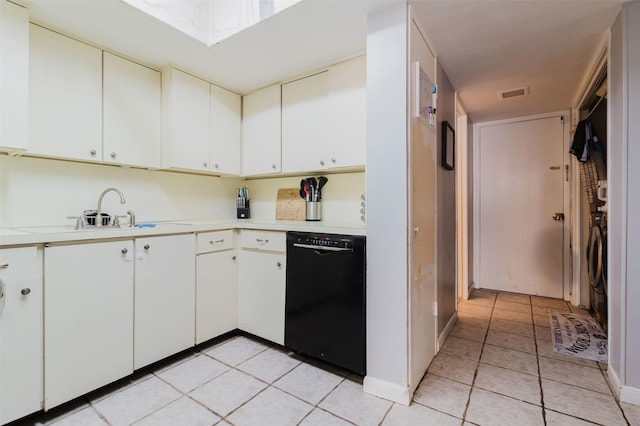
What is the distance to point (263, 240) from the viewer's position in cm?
227

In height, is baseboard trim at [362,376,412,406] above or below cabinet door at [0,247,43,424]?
below

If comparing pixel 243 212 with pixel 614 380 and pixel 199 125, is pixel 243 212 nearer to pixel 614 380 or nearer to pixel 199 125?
pixel 199 125

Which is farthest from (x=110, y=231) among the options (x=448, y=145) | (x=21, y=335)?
(x=448, y=145)

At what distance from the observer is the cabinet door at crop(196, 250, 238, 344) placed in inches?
87.0

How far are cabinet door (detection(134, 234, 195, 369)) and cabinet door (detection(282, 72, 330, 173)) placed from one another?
1045 millimetres

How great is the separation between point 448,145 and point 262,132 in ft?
5.35

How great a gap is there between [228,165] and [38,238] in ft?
5.08

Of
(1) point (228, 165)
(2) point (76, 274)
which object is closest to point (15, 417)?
(2) point (76, 274)

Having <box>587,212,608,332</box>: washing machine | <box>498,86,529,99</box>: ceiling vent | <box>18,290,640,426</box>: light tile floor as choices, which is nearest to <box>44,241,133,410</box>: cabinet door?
<box>18,290,640,426</box>: light tile floor

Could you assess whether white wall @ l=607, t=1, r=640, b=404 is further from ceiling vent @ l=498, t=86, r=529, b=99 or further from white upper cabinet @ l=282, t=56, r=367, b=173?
white upper cabinet @ l=282, t=56, r=367, b=173

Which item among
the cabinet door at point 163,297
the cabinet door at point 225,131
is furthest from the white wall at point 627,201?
the cabinet door at point 225,131

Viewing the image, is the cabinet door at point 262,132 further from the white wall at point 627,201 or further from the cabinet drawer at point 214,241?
the white wall at point 627,201

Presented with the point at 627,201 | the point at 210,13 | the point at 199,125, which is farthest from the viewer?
the point at 199,125

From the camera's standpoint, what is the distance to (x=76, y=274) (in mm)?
1586
